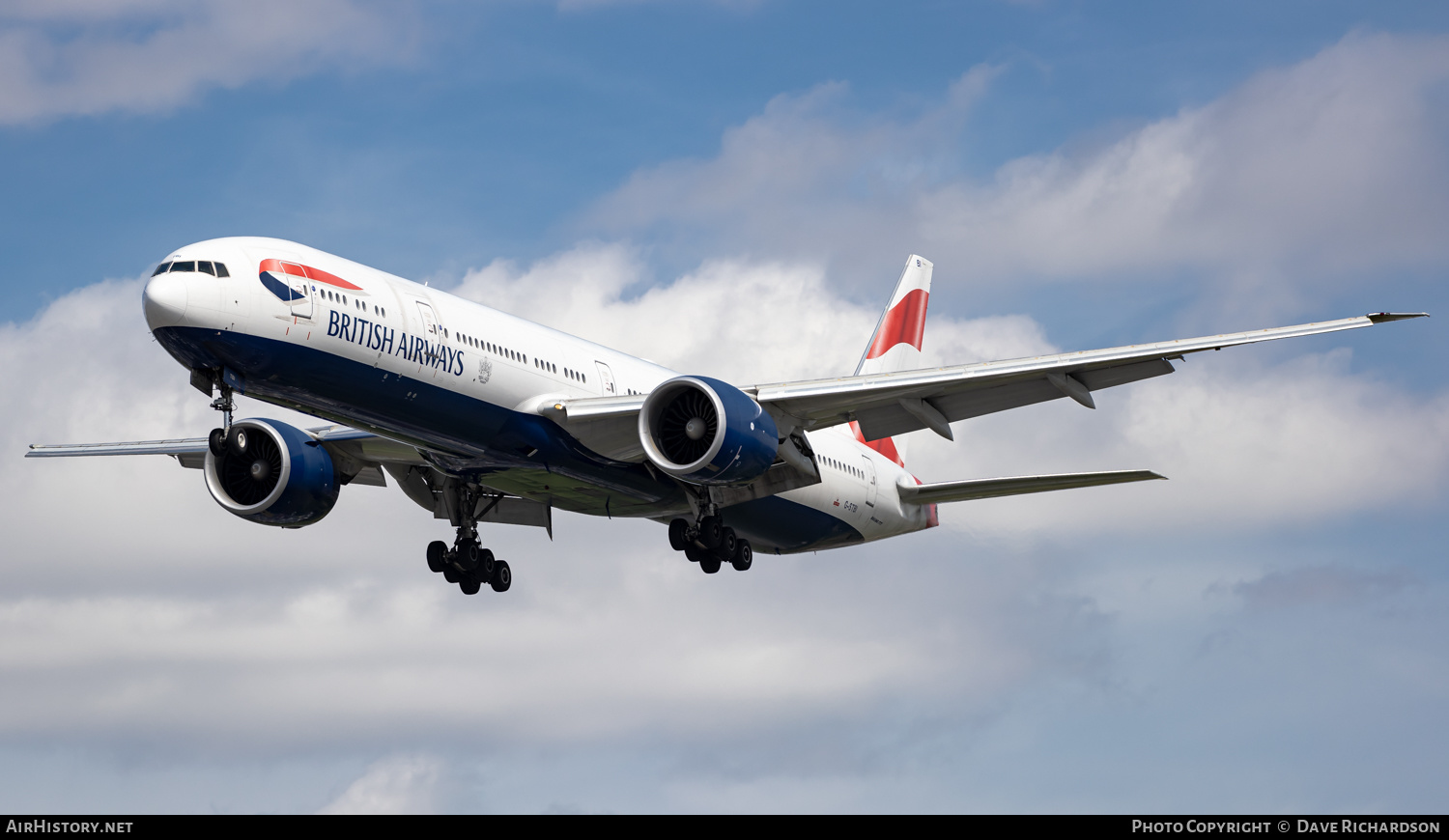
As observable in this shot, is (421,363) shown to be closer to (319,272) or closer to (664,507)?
(319,272)

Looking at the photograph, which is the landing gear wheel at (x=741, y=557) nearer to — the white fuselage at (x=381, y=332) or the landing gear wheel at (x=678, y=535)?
the landing gear wheel at (x=678, y=535)

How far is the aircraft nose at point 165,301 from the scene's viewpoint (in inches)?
1153

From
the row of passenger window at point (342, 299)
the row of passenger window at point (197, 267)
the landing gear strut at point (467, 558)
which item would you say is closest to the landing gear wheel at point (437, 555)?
the landing gear strut at point (467, 558)

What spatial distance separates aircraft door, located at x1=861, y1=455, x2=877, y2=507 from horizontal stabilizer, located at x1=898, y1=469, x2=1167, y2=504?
962mm

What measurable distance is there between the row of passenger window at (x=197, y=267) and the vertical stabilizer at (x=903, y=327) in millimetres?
23568

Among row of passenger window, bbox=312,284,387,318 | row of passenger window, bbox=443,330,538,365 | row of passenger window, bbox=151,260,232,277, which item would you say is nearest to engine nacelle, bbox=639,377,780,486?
row of passenger window, bbox=443,330,538,365

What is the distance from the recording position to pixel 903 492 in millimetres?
43906

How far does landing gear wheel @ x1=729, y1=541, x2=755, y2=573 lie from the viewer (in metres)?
38.8

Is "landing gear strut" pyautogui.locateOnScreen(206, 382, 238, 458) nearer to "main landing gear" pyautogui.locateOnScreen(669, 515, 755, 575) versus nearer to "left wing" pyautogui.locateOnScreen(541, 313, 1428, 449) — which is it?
"left wing" pyautogui.locateOnScreen(541, 313, 1428, 449)
